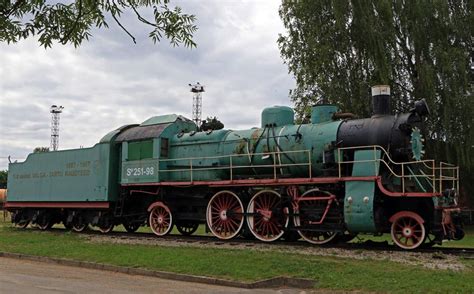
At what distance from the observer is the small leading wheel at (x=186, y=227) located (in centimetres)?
1780

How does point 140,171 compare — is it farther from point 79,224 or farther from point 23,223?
point 23,223

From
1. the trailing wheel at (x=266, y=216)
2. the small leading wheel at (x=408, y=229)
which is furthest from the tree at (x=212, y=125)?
the small leading wheel at (x=408, y=229)

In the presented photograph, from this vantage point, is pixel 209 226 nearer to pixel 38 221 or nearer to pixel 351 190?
pixel 351 190

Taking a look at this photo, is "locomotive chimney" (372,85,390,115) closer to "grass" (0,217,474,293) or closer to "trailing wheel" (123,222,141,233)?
"grass" (0,217,474,293)

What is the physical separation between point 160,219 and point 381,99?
7.98 meters

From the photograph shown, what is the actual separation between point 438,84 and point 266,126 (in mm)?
11003

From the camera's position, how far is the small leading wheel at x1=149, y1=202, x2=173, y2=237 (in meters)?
16.7

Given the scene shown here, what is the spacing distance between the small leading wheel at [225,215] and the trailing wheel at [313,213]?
1.86m

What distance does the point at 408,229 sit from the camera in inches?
481

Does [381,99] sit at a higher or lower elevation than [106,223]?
higher

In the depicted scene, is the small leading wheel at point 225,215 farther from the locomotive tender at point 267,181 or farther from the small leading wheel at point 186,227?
the small leading wheel at point 186,227

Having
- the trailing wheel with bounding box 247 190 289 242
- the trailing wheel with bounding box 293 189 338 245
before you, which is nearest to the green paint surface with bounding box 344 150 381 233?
the trailing wheel with bounding box 293 189 338 245

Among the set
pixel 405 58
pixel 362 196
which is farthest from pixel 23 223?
pixel 405 58

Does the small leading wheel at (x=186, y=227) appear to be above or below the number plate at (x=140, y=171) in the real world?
below
